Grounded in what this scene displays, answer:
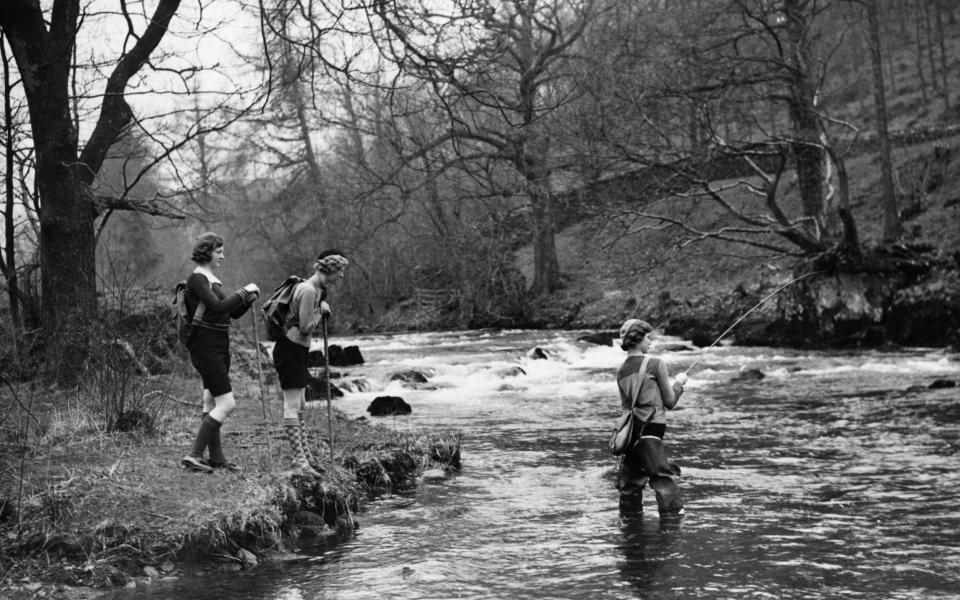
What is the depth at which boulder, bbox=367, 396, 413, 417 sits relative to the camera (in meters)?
12.8

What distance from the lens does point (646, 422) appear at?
23.1 feet

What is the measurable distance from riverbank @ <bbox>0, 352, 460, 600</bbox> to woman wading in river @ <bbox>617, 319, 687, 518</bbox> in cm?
206

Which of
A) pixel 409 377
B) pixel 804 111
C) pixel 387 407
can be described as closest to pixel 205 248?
pixel 387 407

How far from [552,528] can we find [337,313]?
111 ft

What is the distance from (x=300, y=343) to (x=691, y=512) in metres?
3.24

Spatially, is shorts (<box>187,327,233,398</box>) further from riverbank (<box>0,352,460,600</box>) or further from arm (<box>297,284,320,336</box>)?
arm (<box>297,284,320,336</box>)

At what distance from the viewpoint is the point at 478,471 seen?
29.0ft

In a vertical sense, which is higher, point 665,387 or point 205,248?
point 205,248

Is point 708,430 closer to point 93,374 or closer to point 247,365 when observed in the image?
point 93,374

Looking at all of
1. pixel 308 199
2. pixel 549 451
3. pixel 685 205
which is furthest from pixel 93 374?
pixel 685 205

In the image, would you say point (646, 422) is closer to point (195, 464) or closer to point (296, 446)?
point (296, 446)

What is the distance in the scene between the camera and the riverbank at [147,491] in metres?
5.39

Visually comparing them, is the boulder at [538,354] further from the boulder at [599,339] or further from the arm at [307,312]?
the arm at [307,312]

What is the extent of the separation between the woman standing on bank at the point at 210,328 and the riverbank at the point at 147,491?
0.29 m
